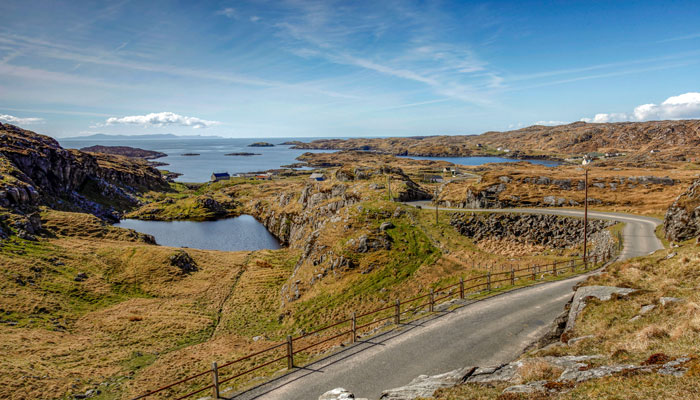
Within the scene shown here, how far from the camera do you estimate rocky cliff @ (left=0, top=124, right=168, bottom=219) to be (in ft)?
287

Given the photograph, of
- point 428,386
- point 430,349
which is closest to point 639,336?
point 428,386

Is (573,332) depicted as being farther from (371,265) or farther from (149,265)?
(149,265)

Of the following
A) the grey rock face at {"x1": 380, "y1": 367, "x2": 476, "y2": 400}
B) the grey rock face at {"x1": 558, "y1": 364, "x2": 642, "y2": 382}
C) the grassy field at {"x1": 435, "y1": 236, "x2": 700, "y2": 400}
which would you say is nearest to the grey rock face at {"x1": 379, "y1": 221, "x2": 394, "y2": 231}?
the grassy field at {"x1": 435, "y1": 236, "x2": 700, "y2": 400}

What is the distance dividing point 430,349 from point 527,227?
44492mm

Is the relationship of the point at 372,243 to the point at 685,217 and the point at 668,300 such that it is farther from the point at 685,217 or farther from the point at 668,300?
the point at 685,217

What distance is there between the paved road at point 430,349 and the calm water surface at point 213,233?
262 feet

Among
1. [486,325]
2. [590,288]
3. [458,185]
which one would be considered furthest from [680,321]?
[458,185]

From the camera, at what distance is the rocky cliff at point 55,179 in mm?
87400

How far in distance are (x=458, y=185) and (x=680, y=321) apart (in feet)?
269

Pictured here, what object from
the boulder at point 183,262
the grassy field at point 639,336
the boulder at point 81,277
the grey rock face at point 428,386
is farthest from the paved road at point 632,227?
the boulder at point 81,277

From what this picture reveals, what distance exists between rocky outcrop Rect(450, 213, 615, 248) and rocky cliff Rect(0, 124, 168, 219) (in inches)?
3907

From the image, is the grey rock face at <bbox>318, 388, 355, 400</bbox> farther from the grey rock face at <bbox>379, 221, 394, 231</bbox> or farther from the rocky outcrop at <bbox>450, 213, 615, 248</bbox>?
the rocky outcrop at <bbox>450, 213, 615, 248</bbox>

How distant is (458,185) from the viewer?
92.4 metres

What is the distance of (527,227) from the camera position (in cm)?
5566
